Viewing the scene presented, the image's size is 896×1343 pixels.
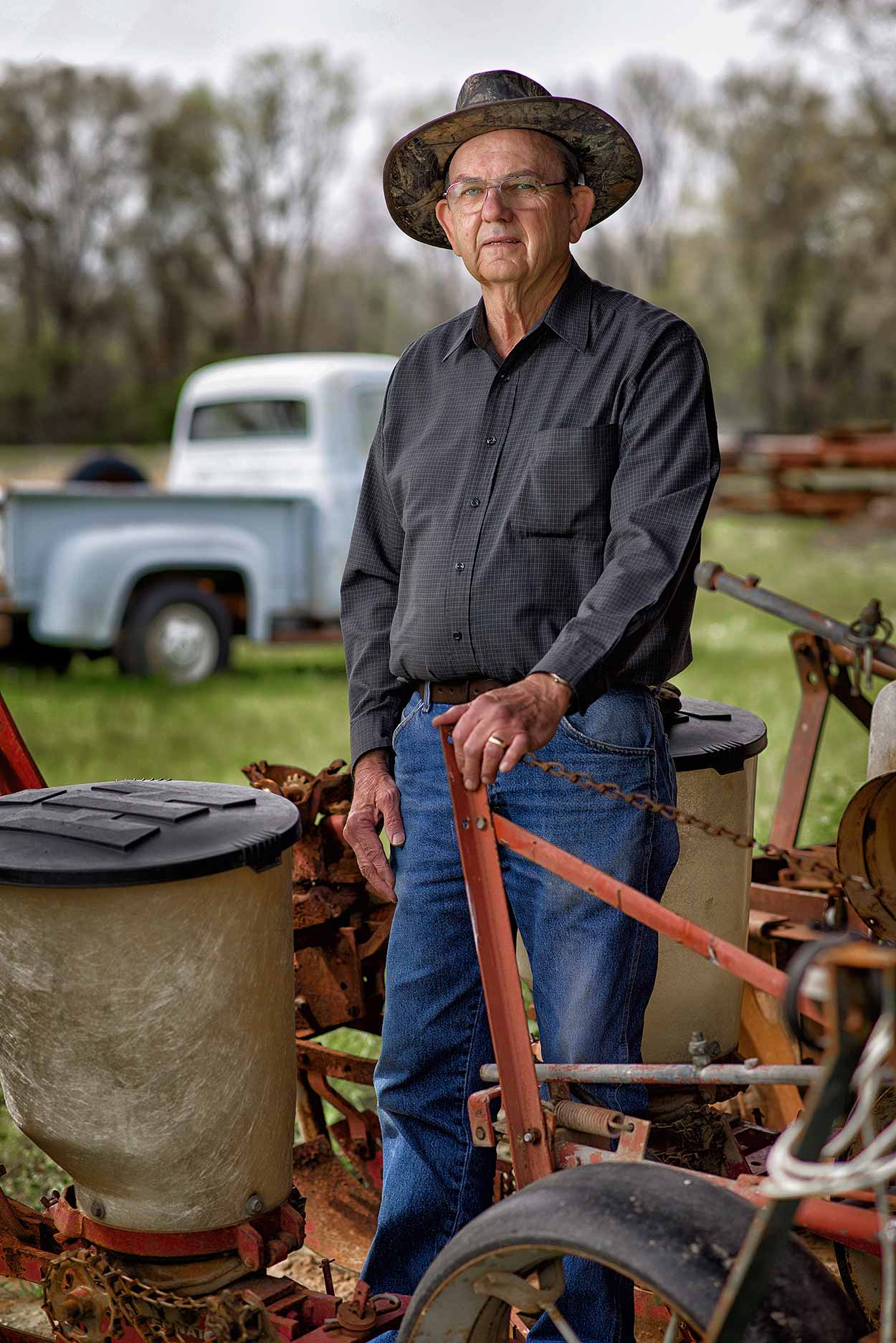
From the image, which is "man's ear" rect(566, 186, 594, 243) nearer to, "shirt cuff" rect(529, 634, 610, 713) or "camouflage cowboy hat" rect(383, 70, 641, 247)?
"camouflage cowboy hat" rect(383, 70, 641, 247)

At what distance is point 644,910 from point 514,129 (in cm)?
135

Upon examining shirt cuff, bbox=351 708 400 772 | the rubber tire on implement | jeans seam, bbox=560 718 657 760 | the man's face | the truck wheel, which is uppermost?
the man's face

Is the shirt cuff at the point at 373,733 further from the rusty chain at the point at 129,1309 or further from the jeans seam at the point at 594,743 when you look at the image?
the rusty chain at the point at 129,1309

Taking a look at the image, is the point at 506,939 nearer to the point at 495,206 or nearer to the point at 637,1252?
the point at 637,1252

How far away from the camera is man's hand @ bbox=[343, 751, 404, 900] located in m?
2.59

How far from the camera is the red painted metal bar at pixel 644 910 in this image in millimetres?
1760

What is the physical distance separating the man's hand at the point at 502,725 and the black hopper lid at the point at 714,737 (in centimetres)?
71

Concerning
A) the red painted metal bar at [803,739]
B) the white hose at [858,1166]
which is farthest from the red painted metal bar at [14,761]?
the red painted metal bar at [803,739]

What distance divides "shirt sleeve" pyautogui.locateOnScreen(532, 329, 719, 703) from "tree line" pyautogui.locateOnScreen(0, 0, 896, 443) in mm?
27031

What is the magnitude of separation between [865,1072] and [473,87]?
1.80 m

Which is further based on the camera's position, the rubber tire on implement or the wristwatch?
the wristwatch

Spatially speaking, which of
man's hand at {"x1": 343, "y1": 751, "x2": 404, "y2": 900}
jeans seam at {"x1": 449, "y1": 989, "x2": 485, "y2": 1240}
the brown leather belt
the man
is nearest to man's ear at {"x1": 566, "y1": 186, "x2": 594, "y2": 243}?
the man

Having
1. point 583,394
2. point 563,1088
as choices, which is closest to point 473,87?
point 583,394

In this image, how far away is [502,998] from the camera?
210 cm
